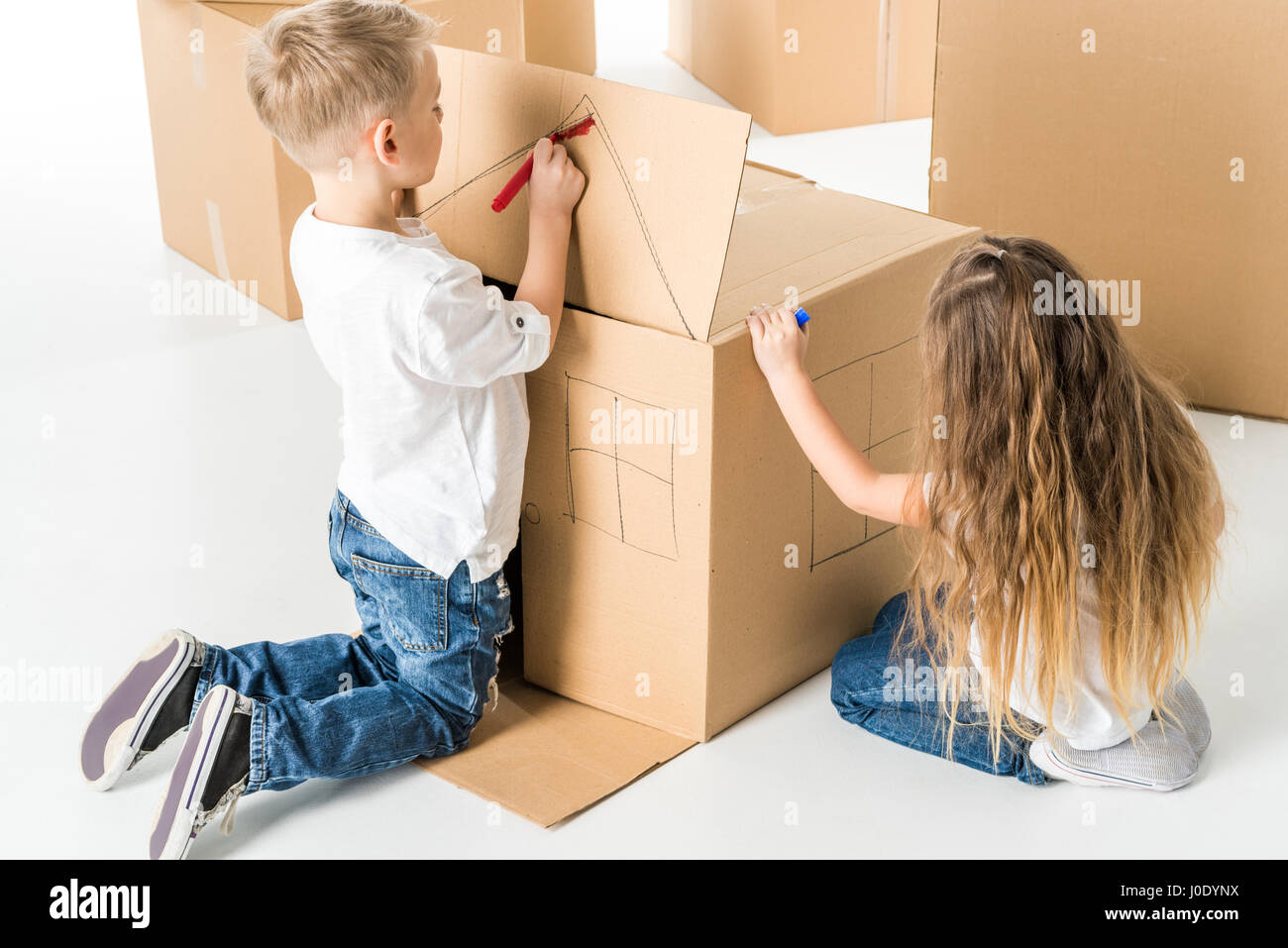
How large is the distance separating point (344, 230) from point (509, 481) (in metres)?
0.26

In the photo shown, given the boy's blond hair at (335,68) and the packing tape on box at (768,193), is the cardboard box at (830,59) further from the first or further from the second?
the boy's blond hair at (335,68)

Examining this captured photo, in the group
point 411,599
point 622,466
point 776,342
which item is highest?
point 776,342

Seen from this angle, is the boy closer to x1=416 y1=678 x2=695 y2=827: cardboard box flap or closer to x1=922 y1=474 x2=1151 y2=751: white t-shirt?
x1=416 y1=678 x2=695 y2=827: cardboard box flap

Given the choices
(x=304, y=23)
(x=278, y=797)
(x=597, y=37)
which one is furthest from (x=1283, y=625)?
(x=597, y=37)

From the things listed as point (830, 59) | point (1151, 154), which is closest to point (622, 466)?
point (1151, 154)

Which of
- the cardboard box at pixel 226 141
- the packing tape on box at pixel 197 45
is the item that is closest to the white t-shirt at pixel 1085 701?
the cardboard box at pixel 226 141

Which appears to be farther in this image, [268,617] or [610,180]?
[268,617]

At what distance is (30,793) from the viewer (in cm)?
129

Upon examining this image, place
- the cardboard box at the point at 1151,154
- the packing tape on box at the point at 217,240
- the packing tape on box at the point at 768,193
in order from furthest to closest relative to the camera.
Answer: the packing tape on box at the point at 217,240
the cardboard box at the point at 1151,154
the packing tape on box at the point at 768,193

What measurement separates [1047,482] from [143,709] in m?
0.81

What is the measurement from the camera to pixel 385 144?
1.22 m

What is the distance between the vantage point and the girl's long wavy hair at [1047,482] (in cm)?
113

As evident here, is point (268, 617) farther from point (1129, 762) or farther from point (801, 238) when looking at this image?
point (1129, 762)

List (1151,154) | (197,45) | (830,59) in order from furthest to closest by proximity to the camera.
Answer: (830,59) < (197,45) < (1151,154)
